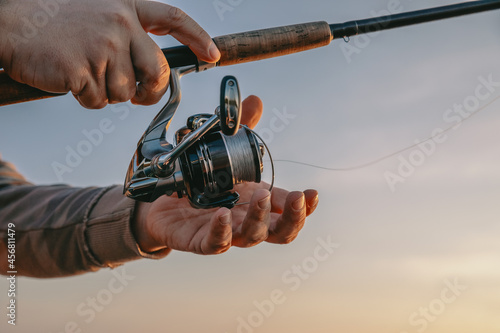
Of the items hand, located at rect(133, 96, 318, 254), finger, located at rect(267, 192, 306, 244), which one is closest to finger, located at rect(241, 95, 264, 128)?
hand, located at rect(133, 96, 318, 254)

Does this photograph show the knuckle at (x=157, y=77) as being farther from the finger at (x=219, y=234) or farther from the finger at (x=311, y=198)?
the finger at (x=311, y=198)

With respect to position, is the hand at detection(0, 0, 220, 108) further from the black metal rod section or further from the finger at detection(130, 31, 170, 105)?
the black metal rod section

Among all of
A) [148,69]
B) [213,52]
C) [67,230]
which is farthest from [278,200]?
[67,230]

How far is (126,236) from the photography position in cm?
230

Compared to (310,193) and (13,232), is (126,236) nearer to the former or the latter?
(13,232)

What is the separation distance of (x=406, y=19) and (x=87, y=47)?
1.26 meters

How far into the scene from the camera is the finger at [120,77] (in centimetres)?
149

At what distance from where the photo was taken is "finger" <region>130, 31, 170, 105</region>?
1.53 meters

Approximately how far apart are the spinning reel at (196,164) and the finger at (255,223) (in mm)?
100

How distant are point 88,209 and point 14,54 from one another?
128cm

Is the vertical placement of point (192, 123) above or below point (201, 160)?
above

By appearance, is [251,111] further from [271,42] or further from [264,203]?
[264,203]

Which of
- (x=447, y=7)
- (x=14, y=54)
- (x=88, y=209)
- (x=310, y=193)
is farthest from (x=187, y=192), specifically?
(x=447, y=7)

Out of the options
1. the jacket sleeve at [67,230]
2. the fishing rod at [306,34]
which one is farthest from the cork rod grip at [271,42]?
the jacket sleeve at [67,230]
